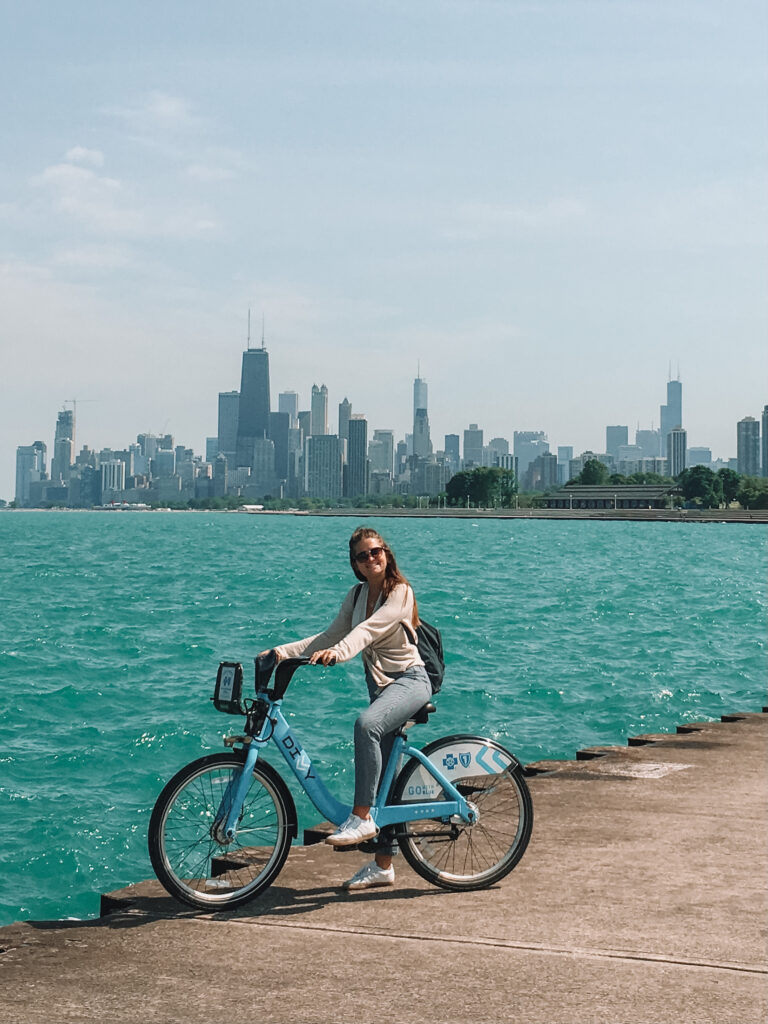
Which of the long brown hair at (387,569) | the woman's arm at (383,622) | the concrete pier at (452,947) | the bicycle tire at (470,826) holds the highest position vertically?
the long brown hair at (387,569)

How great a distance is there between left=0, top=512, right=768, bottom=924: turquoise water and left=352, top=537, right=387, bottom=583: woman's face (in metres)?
6.91

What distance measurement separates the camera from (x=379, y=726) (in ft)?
22.5

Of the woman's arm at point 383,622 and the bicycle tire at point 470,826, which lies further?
the bicycle tire at point 470,826

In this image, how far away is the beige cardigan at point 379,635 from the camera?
6.95 meters

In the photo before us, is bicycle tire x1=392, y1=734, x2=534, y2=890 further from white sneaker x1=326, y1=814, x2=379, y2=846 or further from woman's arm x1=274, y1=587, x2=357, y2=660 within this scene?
woman's arm x1=274, y1=587, x2=357, y2=660

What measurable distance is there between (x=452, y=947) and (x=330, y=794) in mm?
1153

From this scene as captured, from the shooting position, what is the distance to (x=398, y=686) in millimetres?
7008

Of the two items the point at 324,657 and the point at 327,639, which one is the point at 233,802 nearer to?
the point at 324,657

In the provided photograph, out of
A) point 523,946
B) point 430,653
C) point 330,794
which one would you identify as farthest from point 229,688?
point 523,946

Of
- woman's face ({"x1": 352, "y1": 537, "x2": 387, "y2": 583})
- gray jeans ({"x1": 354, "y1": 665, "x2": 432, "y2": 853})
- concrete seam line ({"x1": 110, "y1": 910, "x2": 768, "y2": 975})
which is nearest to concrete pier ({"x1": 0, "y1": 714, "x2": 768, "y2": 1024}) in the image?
concrete seam line ({"x1": 110, "y1": 910, "x2": 768, "y2": 975})

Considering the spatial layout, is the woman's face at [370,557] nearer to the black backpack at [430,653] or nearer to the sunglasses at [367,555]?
the sunglasses at [367,555]

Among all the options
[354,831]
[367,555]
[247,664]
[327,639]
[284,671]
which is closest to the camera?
[354,831]

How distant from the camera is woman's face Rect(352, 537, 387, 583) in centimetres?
703

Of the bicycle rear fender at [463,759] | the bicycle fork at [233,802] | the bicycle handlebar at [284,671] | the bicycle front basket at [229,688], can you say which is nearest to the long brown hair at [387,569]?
the bicycle handlebar at [284,671]
